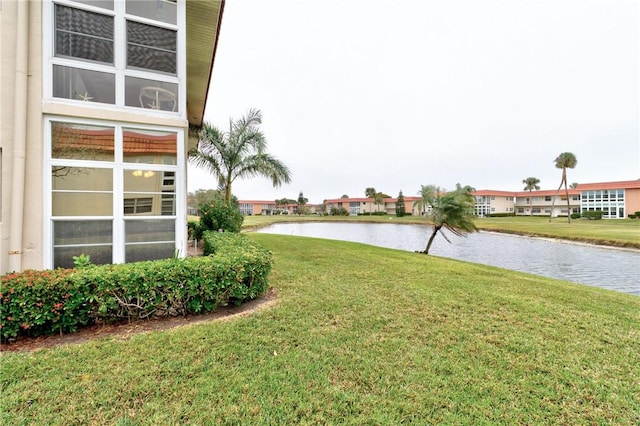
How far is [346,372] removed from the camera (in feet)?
8.57

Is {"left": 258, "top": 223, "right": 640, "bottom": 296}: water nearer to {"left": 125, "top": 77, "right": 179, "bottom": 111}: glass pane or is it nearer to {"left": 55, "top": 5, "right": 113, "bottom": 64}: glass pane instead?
{"left": 125, "top": 77, "right": 179, "bottom": 111}: glass pane

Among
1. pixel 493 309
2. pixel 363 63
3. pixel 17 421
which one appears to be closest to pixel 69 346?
pixel 17 421

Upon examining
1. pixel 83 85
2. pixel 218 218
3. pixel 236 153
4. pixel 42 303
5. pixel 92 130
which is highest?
pixel 236 153

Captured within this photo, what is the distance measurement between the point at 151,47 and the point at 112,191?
9.92 feet

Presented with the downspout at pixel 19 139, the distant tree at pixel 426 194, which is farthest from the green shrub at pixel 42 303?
the distant tree at pixel 426 194

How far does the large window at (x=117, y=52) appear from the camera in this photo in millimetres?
4594

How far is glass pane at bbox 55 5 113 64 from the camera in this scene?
460 centimetres

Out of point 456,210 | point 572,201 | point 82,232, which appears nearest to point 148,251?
point 82,232

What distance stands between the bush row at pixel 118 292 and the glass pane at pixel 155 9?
4.99m

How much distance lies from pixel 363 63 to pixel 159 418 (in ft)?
70.0

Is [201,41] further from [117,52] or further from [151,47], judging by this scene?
[117,52]

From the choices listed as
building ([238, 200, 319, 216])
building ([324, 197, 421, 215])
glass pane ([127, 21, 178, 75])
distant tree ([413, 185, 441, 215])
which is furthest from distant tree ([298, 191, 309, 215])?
glass pane ([127, 21, 178, 75])

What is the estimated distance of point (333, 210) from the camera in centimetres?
7325

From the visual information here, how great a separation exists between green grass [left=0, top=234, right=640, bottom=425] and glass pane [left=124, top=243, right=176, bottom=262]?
85.7 inches
